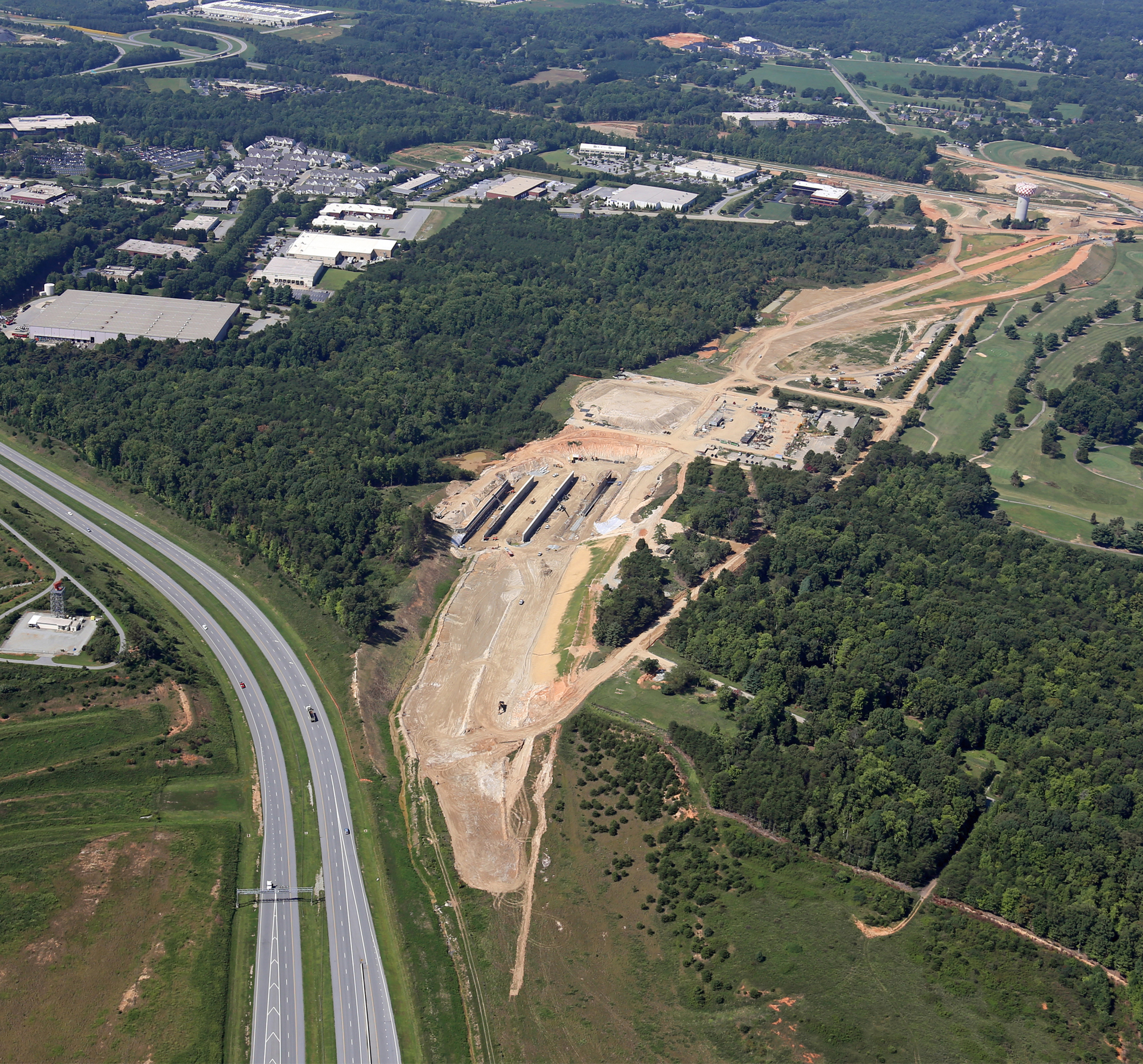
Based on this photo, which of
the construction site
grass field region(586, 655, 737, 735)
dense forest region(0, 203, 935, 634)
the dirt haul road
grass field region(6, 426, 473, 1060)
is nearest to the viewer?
grass field region(6, 426, 473, 1060)

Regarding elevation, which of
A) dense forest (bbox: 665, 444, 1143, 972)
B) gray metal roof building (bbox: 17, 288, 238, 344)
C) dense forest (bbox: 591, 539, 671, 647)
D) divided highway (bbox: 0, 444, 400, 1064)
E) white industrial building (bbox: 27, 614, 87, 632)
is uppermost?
gray metal roof building (bbox: 17, 288, 238, 344)

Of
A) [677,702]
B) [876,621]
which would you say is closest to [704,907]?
[677,702]

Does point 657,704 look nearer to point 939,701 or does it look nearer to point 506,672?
point 506,672

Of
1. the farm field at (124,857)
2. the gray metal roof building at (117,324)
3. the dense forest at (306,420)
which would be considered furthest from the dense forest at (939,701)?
the gray metal roof building at (117,324)

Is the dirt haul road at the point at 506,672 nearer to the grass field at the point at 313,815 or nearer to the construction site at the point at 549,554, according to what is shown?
the construction site at the point at 549,554

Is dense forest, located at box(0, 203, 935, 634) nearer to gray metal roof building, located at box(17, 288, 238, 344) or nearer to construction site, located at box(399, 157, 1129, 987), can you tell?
gray metal roof building, located at box(17, 288, 238, 344)

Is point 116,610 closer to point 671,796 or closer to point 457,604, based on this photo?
point 457,604

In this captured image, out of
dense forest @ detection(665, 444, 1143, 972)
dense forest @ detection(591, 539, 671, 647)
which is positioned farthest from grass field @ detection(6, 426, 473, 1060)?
dense forest @ detection(665, 444, 1143, 972)
